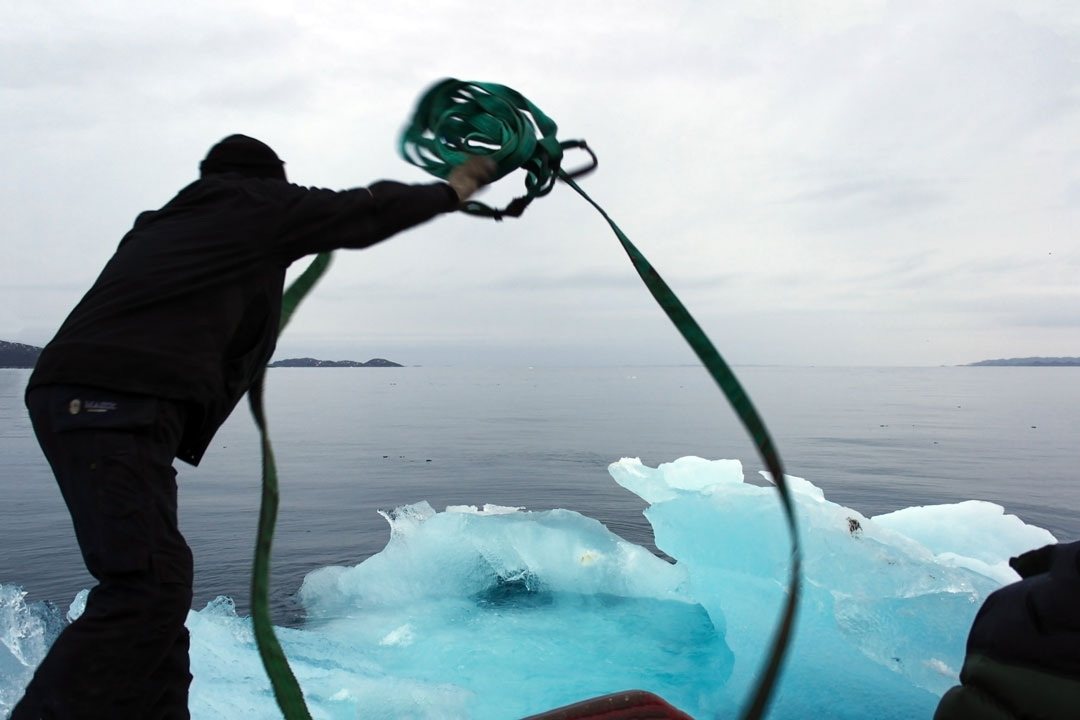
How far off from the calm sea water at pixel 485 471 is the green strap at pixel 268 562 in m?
3.39

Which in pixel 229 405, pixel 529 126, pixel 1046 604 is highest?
pixel 529 126

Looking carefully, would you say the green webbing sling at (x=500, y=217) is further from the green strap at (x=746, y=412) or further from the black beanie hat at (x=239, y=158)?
the black beanie hat at (x=239, y=158)

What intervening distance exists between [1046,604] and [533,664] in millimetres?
3364

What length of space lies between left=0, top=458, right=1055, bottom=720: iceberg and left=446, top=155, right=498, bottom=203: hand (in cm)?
230

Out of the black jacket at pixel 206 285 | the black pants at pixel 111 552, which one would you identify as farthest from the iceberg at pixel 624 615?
the black jacket at pixel 206 285

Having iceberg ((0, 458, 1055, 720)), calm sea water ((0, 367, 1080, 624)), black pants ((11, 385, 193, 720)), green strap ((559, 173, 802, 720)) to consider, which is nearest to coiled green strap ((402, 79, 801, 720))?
green strap ((559, 173, 802, 720))

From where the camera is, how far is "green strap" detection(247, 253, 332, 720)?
6.50 ft

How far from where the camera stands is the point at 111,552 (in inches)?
59.2

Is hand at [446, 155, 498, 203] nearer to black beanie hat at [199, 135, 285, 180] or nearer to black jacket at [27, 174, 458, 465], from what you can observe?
black jacket at [27, 174, 458, 465]

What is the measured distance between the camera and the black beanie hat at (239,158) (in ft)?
6.18

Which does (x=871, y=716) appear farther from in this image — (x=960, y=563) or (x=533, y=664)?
(x=533, y=664)

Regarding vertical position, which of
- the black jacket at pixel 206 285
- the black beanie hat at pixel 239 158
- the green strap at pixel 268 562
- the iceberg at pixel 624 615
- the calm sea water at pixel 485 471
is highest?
the black beanie hat at pixel 239 158

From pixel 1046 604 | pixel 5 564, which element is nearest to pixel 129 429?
pixel 1046 604

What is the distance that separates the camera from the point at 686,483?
630cm
